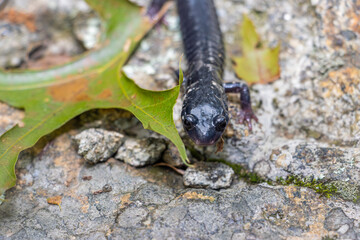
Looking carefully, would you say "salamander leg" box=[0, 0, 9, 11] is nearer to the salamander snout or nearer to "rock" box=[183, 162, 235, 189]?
the salamander snout

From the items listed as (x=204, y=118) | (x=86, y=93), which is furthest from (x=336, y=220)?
(x=86, y=93)

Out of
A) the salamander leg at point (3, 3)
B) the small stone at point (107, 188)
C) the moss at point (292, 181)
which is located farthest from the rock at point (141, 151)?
the salamander leg at point (3, 3)

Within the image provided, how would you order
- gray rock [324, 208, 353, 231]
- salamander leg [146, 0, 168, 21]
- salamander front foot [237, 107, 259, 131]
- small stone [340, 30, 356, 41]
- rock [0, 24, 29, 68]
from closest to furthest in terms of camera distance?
gray rock [324, 208, 353, 231]
salamander front foot [237, 107, 259, 131]
small stone [340, 30, 356, 41]
rock [0, 24, 29, 68]
salamander leg [146, 0, 168, 21]

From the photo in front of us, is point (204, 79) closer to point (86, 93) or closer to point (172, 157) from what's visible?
point (172, 157)

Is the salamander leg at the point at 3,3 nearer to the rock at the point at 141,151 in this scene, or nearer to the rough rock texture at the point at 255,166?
the rough rock texture at the point at 255,166

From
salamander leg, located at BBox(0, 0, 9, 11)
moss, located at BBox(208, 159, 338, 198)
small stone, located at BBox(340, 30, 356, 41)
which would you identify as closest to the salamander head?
moss, located at BBox(208, 159, 338, 198)

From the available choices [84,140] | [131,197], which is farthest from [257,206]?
[84,140]
